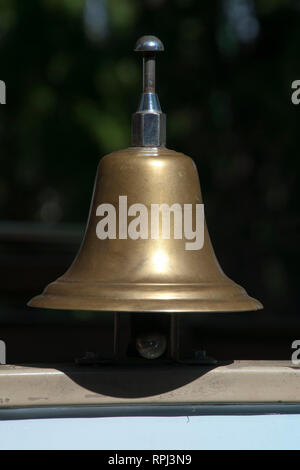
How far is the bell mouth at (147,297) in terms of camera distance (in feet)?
7.45

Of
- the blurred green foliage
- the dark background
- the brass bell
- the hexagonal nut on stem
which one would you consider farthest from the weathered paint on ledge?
the blurred green foliage

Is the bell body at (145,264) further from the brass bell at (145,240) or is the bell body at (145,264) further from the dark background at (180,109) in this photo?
the dark background at (180,109)

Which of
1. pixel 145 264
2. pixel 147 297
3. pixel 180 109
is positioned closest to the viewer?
pixel 147 297

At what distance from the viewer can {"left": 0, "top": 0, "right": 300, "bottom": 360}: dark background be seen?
7.69 m

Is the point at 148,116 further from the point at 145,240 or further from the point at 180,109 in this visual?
the point at 180,109

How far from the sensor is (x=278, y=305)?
880cm

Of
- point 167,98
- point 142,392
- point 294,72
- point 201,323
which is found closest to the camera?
point 142,392

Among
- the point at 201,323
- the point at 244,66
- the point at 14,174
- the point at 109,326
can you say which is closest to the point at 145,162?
the point at 109,326

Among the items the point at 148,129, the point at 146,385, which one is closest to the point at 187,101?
the point at 148,129

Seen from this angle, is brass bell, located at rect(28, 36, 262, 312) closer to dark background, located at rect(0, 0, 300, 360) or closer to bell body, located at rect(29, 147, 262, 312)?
bell body, located at rect(29, 147, 262, 312)

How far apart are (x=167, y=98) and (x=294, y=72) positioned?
3.37ft

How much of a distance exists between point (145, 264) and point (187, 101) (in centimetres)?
623

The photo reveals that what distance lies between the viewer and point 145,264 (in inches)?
94.2

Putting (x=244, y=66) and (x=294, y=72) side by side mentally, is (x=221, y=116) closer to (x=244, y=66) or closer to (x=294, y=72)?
(x=244, y=66)
